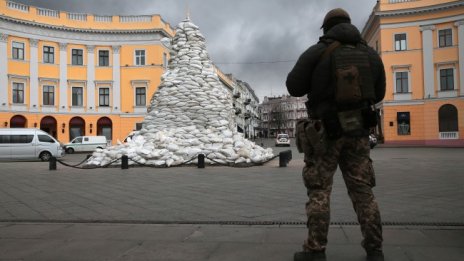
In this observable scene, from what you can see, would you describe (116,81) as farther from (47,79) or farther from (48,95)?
(48,95)

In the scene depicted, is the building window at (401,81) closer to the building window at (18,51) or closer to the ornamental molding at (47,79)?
the ornamental molding at (47,79)

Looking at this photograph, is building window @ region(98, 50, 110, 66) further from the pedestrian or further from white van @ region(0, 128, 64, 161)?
the pedestrian

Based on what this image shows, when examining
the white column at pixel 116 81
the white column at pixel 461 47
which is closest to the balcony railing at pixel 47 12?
the white column at pixel 116 81

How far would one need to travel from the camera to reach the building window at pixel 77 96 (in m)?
43.5

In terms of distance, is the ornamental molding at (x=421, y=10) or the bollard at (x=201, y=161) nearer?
the bollard at (x=201, y=161)

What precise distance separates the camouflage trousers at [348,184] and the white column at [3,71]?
41199 mm

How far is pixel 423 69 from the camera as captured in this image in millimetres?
39062

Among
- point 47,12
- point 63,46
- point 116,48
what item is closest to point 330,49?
point 116,48

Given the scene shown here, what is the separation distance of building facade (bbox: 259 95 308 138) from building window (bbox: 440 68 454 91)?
254ft

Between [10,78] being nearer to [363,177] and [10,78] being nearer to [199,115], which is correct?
[199,115]

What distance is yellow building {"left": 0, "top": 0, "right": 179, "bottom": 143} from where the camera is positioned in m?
40.1

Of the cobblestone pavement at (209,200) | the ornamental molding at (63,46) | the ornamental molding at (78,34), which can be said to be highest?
the ornamental molding at (78,34)

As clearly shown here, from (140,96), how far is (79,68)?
22.0 feet

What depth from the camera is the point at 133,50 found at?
147 feet
